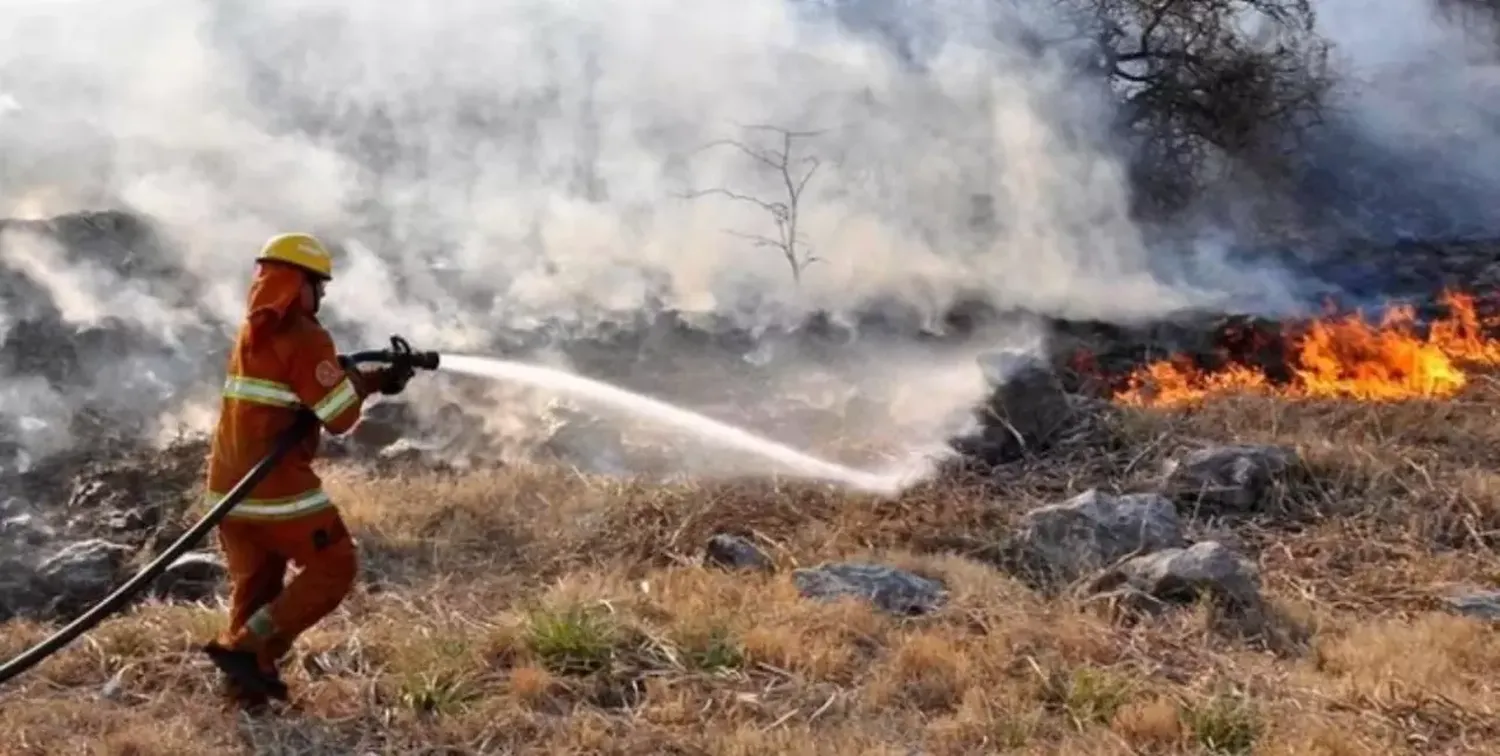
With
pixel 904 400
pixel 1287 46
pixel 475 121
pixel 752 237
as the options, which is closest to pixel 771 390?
A: pixel 904 400

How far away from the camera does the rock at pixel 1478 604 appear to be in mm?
5493

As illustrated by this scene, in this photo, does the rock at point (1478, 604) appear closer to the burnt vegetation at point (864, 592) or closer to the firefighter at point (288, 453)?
the burnt vegetation at point (864, 592)

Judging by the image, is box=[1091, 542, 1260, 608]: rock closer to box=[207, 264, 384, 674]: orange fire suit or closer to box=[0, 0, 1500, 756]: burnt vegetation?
box=[0, 0, 1500, 756]: burnt vegetation

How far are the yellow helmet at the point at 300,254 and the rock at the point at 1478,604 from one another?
4247mm

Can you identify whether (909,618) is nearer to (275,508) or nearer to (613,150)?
(275,508)

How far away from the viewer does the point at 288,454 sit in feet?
14.0

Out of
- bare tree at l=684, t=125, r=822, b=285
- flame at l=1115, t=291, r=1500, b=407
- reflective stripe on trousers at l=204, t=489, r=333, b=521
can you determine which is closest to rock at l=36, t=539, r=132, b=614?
reflective stripe on trousers at l=204, t=489, r=333, b=521

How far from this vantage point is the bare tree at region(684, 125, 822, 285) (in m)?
12.1

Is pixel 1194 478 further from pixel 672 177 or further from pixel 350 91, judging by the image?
pixel 350 91

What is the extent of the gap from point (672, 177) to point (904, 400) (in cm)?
481

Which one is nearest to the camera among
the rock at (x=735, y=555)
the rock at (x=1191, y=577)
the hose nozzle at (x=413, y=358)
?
the hose nozzle at (x=413, y=358)

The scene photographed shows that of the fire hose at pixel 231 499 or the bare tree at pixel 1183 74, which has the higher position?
the bare tree at pixel 1183 74

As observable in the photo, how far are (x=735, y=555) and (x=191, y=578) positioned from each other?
2.32 m

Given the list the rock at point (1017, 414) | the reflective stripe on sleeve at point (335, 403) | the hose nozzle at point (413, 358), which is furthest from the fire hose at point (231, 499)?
the rock at point (1017, 414)
